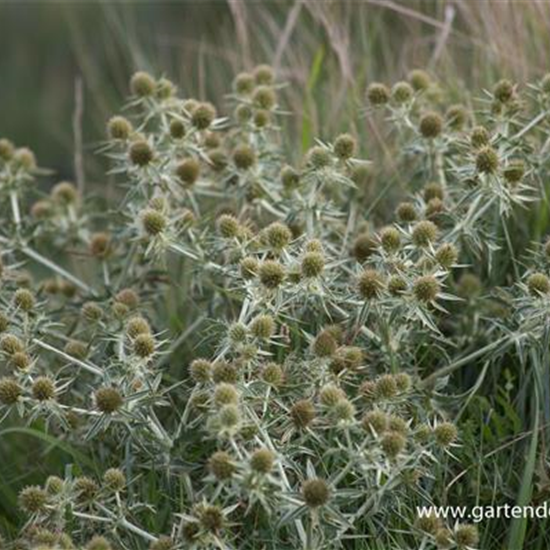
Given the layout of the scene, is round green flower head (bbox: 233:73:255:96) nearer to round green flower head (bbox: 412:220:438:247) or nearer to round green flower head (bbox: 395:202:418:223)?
round green flower head (bbox: 395:202:418:223)

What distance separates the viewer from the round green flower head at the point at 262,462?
8.57ft

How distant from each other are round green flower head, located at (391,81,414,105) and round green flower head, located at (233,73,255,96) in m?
0.49

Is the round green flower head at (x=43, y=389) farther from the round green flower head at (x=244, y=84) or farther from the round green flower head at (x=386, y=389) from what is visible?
the round green flower head at (x=244, y=84)

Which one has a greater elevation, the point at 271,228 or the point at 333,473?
the point at 271,228

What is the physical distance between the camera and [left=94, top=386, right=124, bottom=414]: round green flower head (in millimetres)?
2990

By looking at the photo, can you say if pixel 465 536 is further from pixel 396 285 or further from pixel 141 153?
pixel 141 153

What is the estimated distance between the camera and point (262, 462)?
8.56 ft

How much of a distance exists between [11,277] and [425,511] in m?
1.52

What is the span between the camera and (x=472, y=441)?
317 centimetres

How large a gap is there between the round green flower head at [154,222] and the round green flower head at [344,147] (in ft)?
1.81

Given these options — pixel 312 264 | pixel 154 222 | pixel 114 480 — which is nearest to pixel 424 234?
pixel 312 264

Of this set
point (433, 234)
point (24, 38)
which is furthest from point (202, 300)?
point (24, 38)

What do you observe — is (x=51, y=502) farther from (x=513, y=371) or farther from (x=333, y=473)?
(x=513, y=371)

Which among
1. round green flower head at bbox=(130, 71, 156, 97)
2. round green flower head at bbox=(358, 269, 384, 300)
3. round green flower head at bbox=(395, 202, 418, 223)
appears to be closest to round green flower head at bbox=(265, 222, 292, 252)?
round green flower head at bbox=(358, 269, 384, 300)
